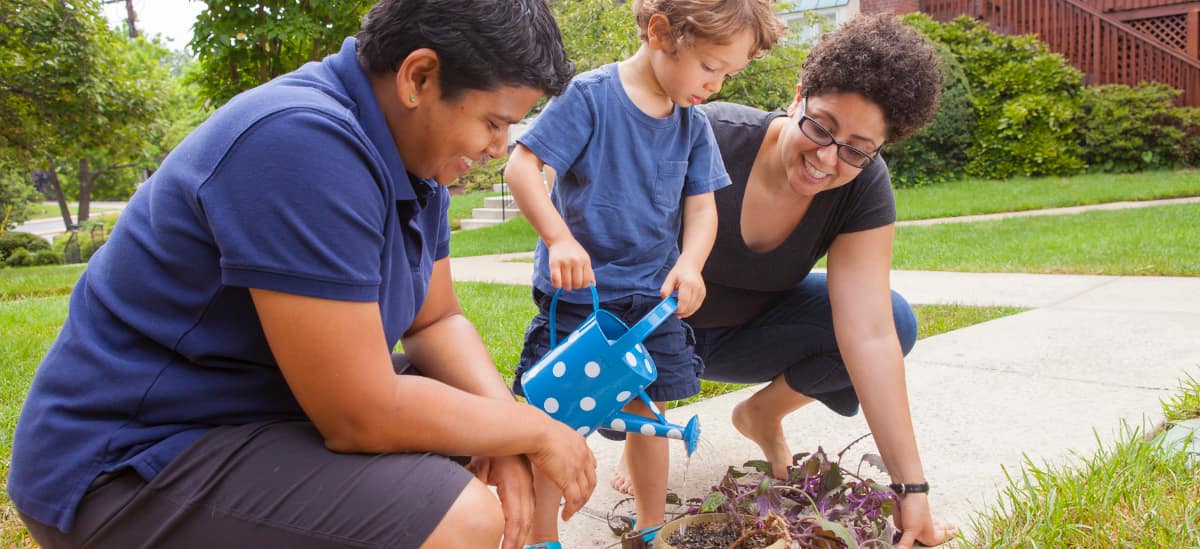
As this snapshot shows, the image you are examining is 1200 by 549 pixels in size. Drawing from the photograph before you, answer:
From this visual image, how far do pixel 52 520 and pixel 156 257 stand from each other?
39 centimetres

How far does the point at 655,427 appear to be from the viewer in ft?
5.98

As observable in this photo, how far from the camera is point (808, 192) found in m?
2.47

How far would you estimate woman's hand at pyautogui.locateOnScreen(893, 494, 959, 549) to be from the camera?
2119 millimetres

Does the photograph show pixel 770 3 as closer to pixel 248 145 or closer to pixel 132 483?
pixel 248 145

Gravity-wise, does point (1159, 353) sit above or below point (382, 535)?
below

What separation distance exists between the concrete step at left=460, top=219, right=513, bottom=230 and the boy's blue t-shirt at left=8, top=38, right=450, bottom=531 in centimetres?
1367

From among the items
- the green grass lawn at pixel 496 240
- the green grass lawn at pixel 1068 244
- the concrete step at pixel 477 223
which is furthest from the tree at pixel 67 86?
the green grass lawn at pixel 1068 244

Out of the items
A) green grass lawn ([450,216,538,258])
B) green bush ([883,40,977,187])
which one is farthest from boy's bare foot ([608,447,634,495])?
green bush ([883,40,977,187])

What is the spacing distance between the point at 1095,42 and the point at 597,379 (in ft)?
52.4

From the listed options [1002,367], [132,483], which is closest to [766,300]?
[1002,367]

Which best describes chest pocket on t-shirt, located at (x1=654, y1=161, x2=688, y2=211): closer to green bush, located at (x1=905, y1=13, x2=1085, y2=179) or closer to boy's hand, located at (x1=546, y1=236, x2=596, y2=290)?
boy's hand, located at (x1=546, y1=236, x2=596, y2=290)

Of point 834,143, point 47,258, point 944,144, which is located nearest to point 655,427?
point 834,143

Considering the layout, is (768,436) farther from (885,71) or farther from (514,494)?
(514,494)

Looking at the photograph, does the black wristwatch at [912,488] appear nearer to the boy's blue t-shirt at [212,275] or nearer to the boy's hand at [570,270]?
the boy's hand at [570,270]
